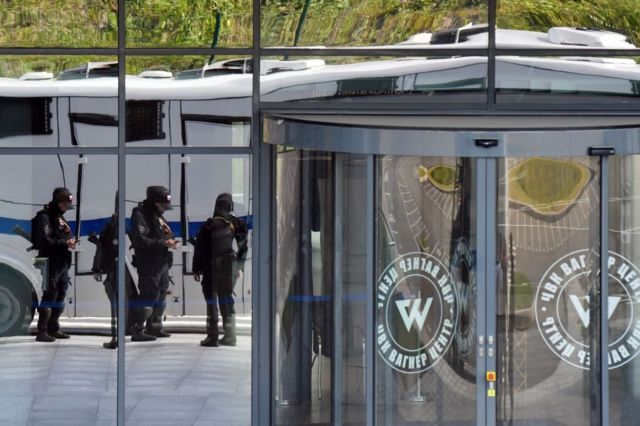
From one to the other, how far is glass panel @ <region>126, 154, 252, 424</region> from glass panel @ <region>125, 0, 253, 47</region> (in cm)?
94

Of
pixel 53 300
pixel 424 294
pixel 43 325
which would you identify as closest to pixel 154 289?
pixel 53 300

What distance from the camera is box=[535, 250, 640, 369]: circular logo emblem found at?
32.0 ft

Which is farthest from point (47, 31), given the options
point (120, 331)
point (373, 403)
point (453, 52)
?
point (373, 403)

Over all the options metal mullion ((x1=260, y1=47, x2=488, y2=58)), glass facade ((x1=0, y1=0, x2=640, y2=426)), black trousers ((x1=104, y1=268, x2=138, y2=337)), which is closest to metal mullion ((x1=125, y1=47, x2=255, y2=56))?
glass facade ((x1=0, y1=0, x2=640, y2=426))

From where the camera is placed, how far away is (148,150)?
10656mm

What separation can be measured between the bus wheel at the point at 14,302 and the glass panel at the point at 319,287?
2003 mm

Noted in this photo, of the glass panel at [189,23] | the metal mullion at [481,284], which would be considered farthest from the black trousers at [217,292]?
the metal mullion at [481,284]

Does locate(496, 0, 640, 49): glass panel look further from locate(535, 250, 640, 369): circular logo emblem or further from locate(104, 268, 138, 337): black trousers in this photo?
locate(104, 268, 138, 337): black trousers

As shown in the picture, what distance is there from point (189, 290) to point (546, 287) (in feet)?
9.40

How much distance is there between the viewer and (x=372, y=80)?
10680 mm

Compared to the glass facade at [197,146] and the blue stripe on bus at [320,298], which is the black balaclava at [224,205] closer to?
the glass facade at [197,146]

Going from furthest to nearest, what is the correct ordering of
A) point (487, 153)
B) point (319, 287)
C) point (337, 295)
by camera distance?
1. point (319, 287)
2. point (337, 295)
3. point (487, 153)

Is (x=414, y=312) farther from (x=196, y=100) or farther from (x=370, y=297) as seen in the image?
(x=196, y=100)

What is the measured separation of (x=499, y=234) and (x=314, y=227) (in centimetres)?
144
